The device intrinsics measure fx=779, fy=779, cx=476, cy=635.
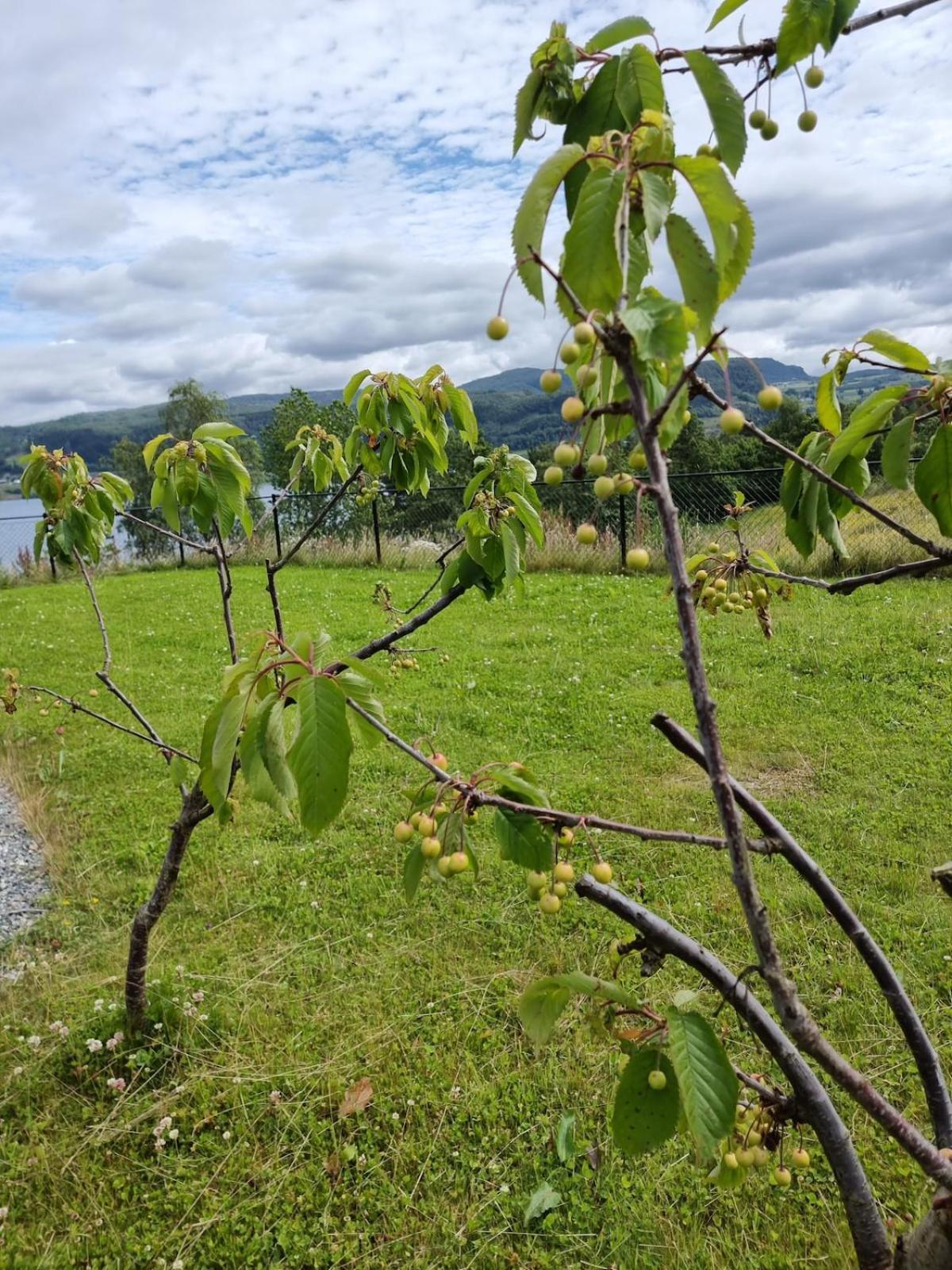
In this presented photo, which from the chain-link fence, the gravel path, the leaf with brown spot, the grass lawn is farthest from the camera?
the chain-link fence

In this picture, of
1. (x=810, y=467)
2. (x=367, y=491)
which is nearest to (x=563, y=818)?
(x=810, y=467)

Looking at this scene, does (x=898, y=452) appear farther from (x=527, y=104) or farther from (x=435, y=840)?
(x=435, y=840)

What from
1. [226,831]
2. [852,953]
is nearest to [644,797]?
[852,953]

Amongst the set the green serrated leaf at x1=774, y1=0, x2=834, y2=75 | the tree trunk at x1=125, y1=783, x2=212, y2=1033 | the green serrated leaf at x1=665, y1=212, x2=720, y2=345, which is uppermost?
the green serrated leaf at x1=774, y1=0, x2=834, y2=75

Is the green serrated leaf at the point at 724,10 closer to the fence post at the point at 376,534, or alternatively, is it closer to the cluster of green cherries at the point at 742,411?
the cluster of green cherries at the point at 742,411

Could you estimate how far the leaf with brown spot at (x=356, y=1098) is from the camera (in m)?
2.30

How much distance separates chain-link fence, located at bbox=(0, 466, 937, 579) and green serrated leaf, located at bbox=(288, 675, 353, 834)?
6.62 metres

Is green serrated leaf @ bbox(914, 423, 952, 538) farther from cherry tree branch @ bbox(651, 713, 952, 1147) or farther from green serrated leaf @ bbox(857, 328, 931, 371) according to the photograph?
cherry tree branch @ bbox(651, 713, 952, 1147)

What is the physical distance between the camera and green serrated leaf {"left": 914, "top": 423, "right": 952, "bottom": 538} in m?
1.08

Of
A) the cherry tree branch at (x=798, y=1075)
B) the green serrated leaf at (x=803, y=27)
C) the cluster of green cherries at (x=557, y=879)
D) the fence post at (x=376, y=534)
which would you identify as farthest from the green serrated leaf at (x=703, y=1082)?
the fence post at (x=376, y=534)

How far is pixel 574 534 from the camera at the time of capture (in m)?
8.15

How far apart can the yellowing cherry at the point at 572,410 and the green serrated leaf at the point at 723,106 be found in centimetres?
26

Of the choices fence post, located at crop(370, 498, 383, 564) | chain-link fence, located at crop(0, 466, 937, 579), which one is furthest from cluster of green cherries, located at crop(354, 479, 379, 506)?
fence post, located at crop(370, 498, 383, 564)

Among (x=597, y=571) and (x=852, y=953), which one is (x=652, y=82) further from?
(x=597, y=571)
